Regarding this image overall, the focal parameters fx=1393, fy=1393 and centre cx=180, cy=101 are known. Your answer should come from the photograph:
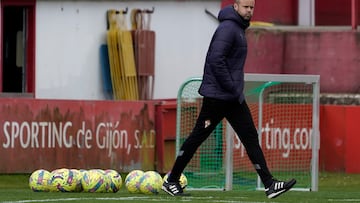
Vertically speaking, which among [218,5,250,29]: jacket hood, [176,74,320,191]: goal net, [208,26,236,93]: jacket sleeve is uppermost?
[218,5,250,29]: jacket hood

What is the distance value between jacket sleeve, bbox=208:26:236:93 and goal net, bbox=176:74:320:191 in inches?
153

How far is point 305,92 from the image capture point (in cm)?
2159

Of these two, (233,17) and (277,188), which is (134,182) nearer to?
(277,188)

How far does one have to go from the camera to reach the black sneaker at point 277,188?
44.0 ft

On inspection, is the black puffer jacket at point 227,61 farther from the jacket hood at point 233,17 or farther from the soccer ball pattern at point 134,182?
the soccer ball pattern at point 134,182

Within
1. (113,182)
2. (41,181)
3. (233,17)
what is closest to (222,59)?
(233,17)

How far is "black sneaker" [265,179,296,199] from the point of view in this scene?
13422mm

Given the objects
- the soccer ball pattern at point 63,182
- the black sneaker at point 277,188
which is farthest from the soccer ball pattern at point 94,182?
the black sneaker at point 277,188

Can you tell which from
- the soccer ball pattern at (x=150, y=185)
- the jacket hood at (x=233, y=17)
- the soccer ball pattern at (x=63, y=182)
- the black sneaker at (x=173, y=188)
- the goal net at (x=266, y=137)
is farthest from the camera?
the goal net at (x=266, y=137)

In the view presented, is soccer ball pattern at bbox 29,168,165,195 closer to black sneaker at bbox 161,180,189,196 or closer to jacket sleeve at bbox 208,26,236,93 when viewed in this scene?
black sneaker at bbox 161,180,189,196

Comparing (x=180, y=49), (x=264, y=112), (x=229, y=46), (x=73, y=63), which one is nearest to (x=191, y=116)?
(x=264, y=112)

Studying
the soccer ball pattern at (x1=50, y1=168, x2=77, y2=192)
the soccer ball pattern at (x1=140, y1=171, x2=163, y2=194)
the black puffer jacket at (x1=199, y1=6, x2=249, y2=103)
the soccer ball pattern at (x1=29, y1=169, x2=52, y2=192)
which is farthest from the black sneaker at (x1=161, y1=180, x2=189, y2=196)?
the soccer ball pattern at (x1=29, y1=169, x2=52, y2=192)

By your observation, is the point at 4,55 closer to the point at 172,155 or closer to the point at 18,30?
the point at 18,30

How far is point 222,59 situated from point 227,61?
13cm
